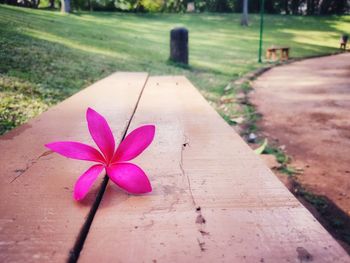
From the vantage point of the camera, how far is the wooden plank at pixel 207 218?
65 centimetres

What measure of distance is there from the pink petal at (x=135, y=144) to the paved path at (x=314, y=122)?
76.0 inches

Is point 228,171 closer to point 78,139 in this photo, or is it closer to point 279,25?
point 78,139

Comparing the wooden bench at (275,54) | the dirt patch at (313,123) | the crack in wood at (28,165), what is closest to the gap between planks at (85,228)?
the crack in wood at (28,165)

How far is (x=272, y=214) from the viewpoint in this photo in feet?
2.55

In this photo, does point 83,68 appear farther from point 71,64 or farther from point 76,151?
point 76,151

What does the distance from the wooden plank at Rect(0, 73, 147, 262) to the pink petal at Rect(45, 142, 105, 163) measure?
0.25ft

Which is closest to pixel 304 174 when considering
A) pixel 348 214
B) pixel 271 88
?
pixel 348 214

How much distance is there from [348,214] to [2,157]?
213 cm

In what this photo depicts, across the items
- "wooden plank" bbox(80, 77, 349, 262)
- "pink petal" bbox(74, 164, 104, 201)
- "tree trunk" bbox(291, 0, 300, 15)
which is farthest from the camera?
"tree trunk" bbox(291, 0, 300, 15)

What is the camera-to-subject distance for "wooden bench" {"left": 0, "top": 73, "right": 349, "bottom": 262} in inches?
25.6

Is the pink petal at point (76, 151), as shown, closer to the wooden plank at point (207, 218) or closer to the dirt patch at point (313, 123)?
the wooden plank at point (207, 218)

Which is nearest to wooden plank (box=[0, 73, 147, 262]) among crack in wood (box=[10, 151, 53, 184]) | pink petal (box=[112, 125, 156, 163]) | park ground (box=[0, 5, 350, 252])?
crack in wood (box=[10, 151, 53, 184])

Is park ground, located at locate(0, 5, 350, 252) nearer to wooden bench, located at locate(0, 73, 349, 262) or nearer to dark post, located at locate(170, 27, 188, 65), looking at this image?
dark post, located at locate(170, 27, 188, 65)

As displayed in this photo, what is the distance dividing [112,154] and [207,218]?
34cm
